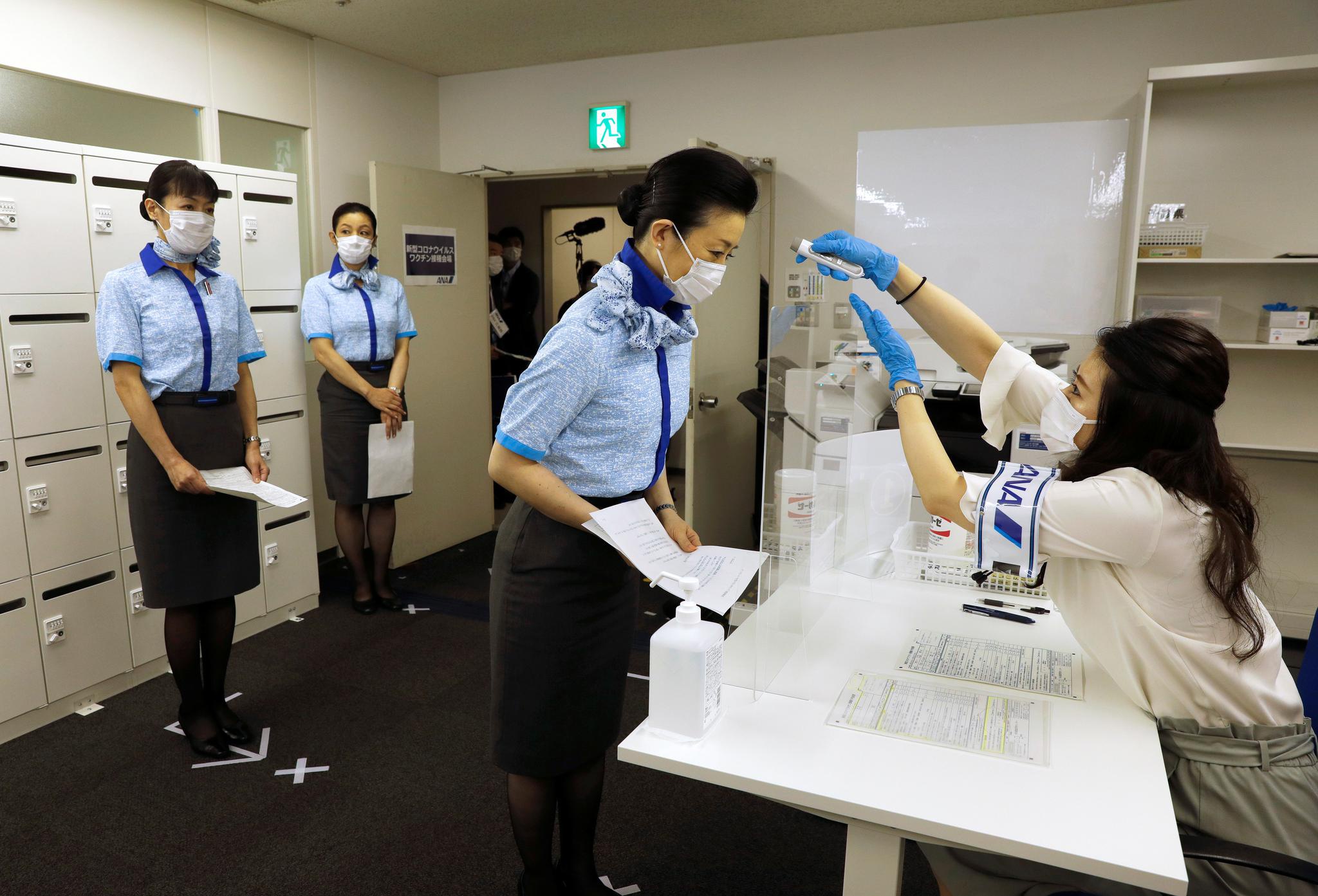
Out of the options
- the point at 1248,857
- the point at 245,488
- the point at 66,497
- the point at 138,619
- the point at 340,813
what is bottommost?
the point at 340,813

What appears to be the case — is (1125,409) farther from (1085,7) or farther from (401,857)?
(1085,7)

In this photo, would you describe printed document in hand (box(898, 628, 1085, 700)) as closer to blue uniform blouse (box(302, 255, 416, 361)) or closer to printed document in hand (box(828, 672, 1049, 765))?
printed document in hand (box(828, 672, 1049, 765))

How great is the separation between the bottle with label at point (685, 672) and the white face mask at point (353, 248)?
2881mm

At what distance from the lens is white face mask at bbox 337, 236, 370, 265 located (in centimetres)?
361

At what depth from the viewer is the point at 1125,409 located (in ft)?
4.64

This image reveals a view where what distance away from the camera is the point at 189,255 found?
2.50 metres

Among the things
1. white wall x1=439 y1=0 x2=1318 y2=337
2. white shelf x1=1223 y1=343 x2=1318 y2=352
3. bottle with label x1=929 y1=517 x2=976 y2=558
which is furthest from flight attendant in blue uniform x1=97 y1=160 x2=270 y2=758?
white shelf x1=1223 y1=343 x2=1318 y2=352

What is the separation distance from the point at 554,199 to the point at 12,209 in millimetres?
4886

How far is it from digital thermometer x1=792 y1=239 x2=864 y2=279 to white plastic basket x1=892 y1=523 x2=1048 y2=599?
0.67m

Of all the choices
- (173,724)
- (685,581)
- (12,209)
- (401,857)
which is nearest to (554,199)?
(12,209)

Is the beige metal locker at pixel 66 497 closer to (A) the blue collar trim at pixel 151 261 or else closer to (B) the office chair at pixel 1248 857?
(A) the blue collar trim at pixel 151 261

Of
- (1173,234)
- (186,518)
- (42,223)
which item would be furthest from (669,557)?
(1173,234)

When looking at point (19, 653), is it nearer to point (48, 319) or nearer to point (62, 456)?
point (62, 456)

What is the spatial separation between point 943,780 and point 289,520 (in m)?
3.14
